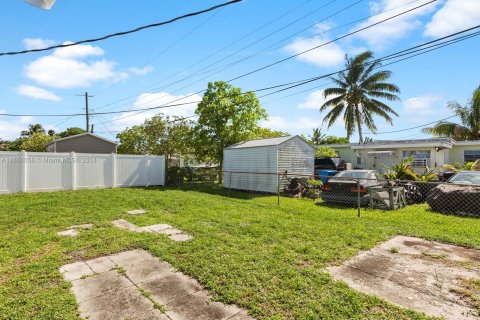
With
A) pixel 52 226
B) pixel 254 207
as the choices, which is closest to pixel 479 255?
pixel 254 207

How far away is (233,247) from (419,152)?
60.5 ft

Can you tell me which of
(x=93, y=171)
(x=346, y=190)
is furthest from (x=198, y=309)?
(x=93, y=171)

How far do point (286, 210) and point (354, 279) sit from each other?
5.09 m

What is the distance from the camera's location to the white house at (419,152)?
17781 millimetres

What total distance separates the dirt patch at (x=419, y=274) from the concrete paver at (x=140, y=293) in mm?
→ 1815

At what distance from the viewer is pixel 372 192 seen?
923 cm

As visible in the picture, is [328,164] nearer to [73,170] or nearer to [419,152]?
[419,152]

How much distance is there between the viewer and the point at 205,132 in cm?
1838

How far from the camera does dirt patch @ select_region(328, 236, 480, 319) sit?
10.2 ft

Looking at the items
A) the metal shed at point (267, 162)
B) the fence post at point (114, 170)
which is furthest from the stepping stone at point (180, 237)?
the fence post at point (114, 170)

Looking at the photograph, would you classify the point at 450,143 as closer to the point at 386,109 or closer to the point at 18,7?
the point at 386,109

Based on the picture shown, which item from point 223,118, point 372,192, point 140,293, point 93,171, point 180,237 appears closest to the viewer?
point 140,293

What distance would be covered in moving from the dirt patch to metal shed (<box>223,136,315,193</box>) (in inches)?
305

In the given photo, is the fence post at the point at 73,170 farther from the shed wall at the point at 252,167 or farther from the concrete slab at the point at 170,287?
the concrete slab at the point at 170,287
